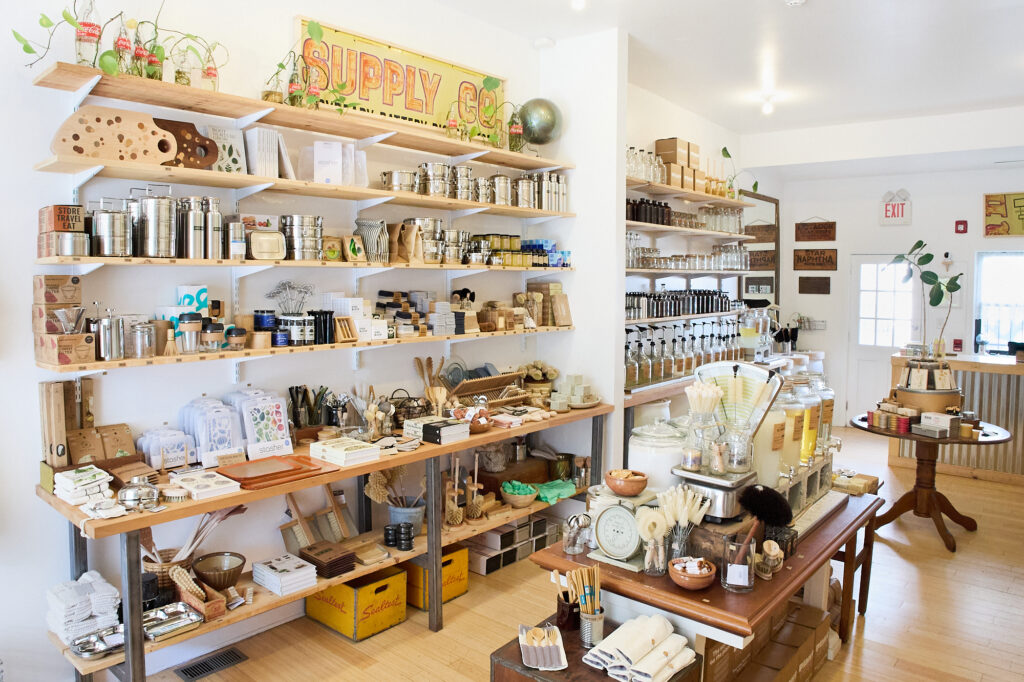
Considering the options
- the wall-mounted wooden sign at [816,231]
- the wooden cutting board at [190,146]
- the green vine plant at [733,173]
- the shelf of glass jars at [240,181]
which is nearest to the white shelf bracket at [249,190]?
the shelf of glass jars at [240,181]

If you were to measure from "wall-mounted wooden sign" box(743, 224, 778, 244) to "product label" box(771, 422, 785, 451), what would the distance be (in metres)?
6.49

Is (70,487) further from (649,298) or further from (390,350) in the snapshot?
(649,298)

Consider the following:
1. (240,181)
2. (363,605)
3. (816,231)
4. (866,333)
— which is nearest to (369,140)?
(240,181)

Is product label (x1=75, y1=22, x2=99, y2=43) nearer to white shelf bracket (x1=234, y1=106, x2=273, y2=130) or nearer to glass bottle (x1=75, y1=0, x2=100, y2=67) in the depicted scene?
glass bottle (x1=75, y1=0, x2=100, y2=67)

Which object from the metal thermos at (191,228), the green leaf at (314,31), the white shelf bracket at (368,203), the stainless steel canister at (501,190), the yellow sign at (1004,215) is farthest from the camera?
the yellow sign at (1004,215)

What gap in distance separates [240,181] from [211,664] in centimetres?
223

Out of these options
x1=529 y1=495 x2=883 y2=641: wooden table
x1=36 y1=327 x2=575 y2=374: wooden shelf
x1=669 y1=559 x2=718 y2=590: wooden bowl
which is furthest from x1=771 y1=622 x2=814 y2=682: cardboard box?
x1=36 y1=327 x2=575 y2=374: wooden shelf

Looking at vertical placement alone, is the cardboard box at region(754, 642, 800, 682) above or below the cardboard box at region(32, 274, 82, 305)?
below

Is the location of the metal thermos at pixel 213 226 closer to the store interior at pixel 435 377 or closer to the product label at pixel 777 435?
the store interior at pixel 435 377

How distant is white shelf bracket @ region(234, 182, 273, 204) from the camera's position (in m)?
3.18

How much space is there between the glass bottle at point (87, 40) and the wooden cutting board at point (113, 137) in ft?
0.69

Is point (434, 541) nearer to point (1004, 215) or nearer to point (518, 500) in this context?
point (518, 500)

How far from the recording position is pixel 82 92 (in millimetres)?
2791

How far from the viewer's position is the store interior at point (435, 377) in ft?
8.54
